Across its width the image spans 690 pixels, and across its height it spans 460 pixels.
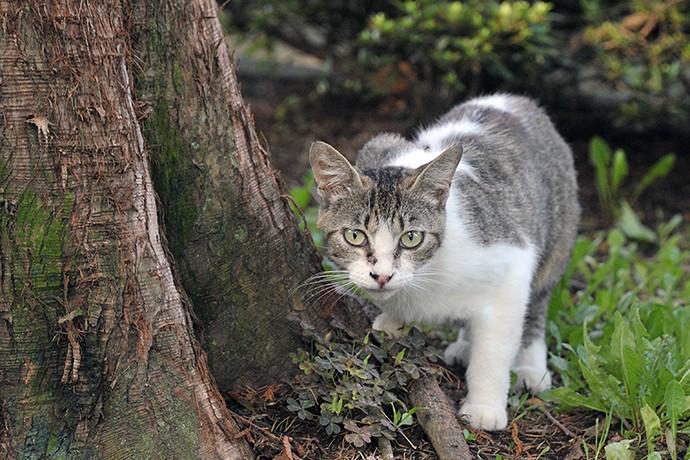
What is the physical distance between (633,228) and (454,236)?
9.60 feet

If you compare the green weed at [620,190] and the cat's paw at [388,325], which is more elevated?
the green weed at [620,190]

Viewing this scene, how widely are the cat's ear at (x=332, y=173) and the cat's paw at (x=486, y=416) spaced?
107 cm

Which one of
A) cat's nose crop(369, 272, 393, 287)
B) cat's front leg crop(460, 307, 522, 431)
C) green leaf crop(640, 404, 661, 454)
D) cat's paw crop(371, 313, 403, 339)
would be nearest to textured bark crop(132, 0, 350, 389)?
cat's nose crop(369, 272, 393, 287)

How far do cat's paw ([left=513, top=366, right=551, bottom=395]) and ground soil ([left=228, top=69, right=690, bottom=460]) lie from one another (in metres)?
0.15

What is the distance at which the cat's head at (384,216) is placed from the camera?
3283 mm

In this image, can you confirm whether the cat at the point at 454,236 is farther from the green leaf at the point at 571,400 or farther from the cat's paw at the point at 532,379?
the green leaf at the point at 571,400

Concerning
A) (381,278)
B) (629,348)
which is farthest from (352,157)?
(629,348)

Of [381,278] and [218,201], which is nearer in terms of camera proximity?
[218,201]

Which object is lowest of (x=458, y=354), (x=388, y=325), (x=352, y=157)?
(x=458, y=354)

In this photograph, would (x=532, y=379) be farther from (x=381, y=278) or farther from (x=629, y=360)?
(x=381, y=278)

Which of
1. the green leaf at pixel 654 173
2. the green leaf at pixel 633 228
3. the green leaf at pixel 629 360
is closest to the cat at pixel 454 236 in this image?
the green leaf at pixel 629 360

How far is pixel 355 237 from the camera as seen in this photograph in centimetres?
340

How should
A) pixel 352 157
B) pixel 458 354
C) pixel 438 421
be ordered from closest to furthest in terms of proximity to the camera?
1. pixel 438 421
2. pixel 458 354
3. pixel 352 157

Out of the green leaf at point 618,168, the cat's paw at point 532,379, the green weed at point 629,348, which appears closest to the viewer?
the green weed at point 629,348
